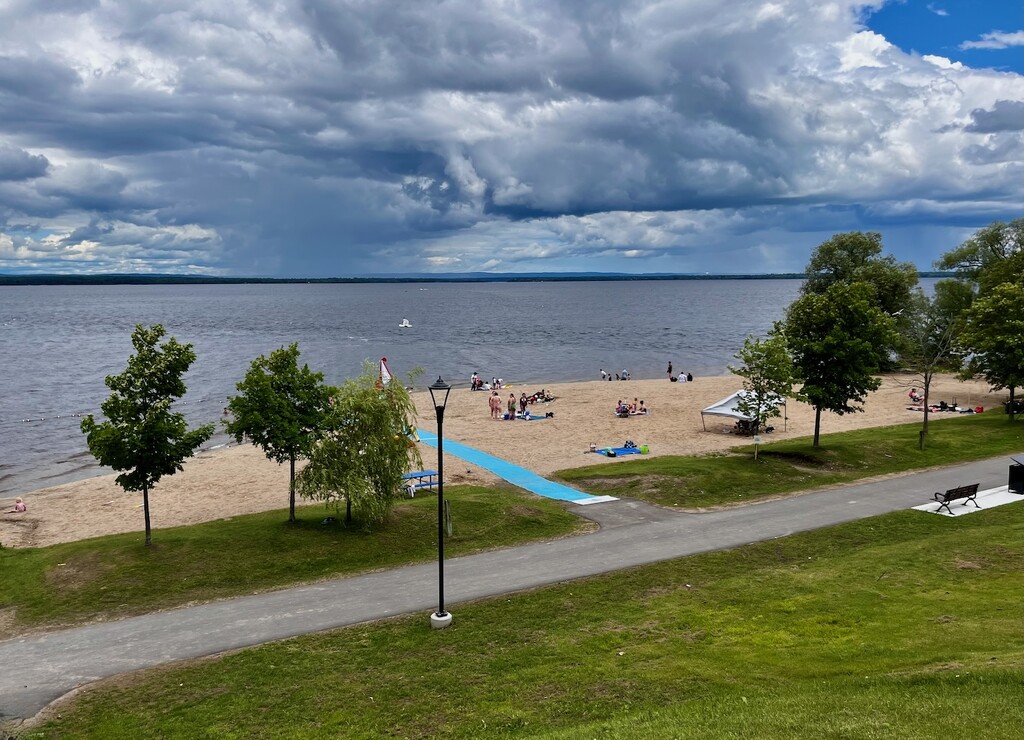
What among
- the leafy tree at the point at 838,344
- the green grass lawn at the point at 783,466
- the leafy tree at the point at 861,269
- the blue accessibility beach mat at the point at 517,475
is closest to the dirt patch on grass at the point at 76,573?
the blue accessibility beach mat at the point at 517,475

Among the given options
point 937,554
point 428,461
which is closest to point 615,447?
point 428,461

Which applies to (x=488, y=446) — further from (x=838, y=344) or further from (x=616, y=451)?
(x=838, y=344)

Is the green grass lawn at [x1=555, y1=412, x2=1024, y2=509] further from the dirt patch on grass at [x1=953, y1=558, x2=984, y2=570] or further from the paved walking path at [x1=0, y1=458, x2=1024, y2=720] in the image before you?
the dirt patch on grass at [x1=953, y1=558, x2=984, y2=570]

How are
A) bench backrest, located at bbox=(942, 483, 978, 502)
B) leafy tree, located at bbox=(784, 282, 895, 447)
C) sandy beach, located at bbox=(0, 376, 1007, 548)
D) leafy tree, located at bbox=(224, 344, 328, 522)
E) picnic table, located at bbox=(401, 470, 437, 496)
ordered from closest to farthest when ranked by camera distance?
1. leafy tree, located at bbox=(224, 344, 328, 522)
2. bench backrest, located at bbox=(942, 483, 978, 502)
3. sandy beach, located at bbox=(0, 376, 1007, 548)
4. picnic table, located at bbox=(401, 470, 437, 496)
5. leafy tree, located at bbox=(784, 282, 895, 447)

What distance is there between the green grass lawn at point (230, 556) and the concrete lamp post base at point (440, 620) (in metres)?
4.73

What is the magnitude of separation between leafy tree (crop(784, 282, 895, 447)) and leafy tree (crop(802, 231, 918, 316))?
4493cm

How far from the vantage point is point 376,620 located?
16219 millimetres

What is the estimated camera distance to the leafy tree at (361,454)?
2167 centimetres

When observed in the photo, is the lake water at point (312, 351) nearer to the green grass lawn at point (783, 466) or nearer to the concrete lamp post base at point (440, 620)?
the green grass lawn at point (783, 466)

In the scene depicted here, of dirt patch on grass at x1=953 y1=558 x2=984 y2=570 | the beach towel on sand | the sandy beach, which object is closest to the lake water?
the sandy beach

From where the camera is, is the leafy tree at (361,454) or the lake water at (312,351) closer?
the leafy tree at (361,454)

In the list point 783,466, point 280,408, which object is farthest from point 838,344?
point 280,408

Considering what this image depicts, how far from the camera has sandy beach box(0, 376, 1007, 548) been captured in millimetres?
28531

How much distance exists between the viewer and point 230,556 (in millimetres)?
20125
